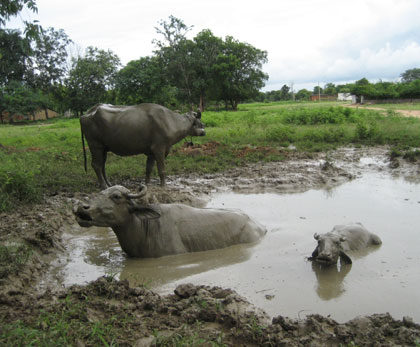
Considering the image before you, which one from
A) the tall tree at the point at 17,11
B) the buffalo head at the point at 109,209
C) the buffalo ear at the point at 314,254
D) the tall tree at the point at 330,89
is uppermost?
the tall tree at the point at 330,89

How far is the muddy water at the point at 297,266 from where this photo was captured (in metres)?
4.08

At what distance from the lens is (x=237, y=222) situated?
19.1 ft

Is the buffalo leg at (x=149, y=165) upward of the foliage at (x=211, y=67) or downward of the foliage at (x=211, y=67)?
downward

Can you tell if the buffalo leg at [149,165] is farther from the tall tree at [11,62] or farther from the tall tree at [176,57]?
the tall tree at [176,57]

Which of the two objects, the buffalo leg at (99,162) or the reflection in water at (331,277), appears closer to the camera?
the reflection in water at (331,277)

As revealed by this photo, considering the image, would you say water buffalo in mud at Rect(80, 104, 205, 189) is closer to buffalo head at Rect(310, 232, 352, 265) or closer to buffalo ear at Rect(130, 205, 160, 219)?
buffalo ear at Rect(130, 205, 160, 219)

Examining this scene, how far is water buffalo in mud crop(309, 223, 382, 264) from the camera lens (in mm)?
4863

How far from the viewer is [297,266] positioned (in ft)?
16.4

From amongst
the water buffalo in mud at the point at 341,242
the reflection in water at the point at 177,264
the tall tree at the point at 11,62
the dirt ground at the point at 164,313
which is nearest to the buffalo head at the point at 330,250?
the water buffalo in mud at the point at 341,242

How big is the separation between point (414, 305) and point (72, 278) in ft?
12.3

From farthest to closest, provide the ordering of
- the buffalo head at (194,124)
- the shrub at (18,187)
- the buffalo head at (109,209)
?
the buffalo head at (194,124), the shrub at (18,187), the buffalo head at (109,209)

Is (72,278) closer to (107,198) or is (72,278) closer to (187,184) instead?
(107,198)

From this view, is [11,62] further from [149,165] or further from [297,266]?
[297,266]

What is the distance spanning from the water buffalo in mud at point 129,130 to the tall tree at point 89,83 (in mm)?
29822
